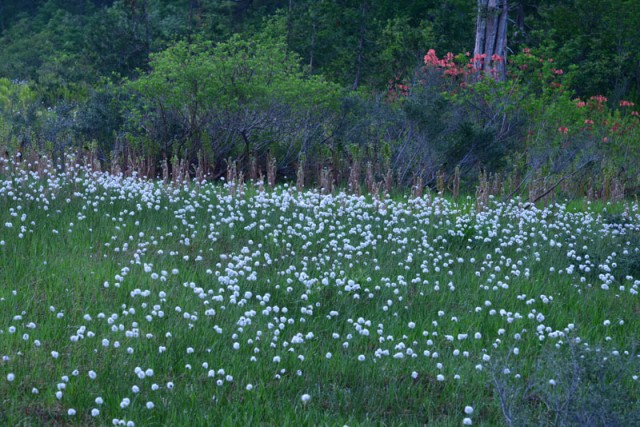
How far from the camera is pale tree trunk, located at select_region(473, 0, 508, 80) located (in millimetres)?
18672

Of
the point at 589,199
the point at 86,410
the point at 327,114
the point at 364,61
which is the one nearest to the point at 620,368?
the point at 86,410

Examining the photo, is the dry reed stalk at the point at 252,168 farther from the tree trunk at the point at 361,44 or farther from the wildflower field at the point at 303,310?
the tree trunk at the point at 361,44

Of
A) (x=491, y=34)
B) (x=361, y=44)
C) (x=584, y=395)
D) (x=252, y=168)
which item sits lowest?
(x=252, y=168)

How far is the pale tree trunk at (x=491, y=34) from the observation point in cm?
1867

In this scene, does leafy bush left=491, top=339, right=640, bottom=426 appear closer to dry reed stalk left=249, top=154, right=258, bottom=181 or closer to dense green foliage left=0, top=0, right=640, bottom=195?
dry reed stalk left=249, top=154, right=258, bottom=181

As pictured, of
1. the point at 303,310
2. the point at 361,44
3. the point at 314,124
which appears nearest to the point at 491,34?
the point at 314,124

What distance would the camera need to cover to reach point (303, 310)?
584cm

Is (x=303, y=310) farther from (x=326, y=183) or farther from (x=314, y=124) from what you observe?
(x=314, y=124)

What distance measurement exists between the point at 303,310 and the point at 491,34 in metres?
14.9

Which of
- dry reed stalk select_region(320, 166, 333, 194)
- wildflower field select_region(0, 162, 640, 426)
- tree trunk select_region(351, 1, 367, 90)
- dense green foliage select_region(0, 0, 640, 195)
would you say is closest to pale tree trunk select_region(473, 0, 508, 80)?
dense green foliage select_region(0, 0, 640, 195)

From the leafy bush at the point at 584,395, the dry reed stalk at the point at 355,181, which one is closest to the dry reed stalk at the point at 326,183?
the dry reed stalk at the point at 355,181

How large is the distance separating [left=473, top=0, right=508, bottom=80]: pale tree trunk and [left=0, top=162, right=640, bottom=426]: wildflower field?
360 inches

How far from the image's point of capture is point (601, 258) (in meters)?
8.21

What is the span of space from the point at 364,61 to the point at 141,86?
13.6 metres
